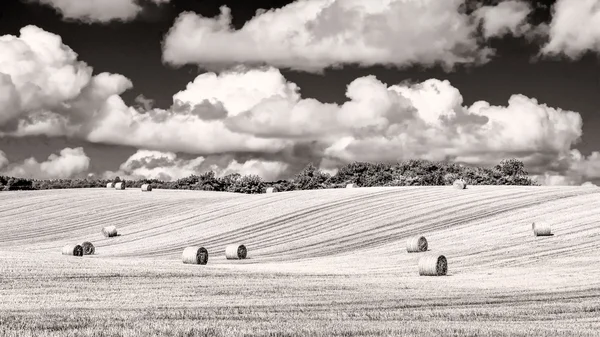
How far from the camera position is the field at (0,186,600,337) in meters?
14.2

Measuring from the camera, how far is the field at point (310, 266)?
14180 millimetres

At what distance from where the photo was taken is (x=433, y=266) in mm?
26453

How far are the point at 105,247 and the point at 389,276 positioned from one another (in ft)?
69.8

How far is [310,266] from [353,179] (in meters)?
82.8

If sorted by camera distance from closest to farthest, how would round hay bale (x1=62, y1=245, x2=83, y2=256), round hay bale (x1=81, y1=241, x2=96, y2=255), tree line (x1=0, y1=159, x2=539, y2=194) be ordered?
round hay bale (x1=62, y1=245, x2=83, y2=256), round hay bale (x1=81, y1=241, x2=96, y2=255), tree line (x1=0, y1=159, x2=539, y2=194)

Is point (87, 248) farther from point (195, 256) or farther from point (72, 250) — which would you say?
point (195, 256)

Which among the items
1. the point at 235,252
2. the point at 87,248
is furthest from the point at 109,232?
the point at 235,252

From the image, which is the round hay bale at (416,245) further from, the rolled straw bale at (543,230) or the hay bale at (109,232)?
the hay bale at (109,232)

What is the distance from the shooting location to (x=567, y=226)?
37.5 metres

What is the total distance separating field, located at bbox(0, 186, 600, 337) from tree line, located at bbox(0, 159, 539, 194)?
3623 centimetres

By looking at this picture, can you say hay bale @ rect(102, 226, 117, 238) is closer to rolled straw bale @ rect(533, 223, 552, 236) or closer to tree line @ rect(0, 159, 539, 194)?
rolled straw bale @ rect(533, 223, 552, 236)

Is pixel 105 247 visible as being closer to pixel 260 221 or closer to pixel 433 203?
pixel 260 221

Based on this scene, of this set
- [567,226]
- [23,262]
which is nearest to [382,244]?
[567,226]

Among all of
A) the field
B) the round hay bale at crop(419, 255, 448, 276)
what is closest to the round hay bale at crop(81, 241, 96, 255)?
the field
